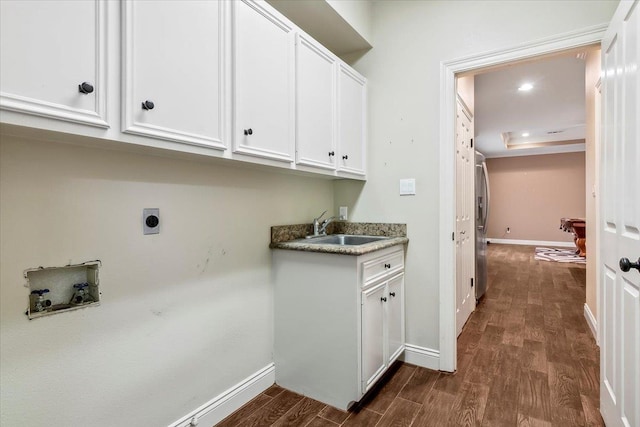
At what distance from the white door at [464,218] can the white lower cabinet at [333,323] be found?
1.01 m

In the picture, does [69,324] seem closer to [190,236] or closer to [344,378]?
[190,236]

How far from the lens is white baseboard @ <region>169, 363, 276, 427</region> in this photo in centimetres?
162

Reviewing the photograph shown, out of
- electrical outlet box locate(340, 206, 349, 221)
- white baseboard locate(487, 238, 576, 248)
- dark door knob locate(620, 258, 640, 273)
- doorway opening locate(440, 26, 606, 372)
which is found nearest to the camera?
dark door knob locate(620, 258, 640, 273)

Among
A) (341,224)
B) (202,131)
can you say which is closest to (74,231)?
(202,131)

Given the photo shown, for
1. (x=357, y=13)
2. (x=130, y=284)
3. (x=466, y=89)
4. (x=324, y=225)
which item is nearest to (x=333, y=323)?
(x=324, y=225)

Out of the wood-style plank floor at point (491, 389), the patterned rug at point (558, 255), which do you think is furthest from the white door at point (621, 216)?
the patterned rug at point (558, 255)

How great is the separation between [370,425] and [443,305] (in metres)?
0.94

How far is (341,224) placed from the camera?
265cm

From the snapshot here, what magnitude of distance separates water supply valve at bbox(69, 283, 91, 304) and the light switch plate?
1947mm

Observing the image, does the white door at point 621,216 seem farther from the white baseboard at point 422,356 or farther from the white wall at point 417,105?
the white baseboard at point 422,356

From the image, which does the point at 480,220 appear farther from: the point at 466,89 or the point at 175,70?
the point at 175,70

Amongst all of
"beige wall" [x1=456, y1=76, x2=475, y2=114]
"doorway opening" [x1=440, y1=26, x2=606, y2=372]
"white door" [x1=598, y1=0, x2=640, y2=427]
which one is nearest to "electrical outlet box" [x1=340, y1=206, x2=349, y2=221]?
"doorway opening" [x1=440, y1=26, x2=606, y2=372]

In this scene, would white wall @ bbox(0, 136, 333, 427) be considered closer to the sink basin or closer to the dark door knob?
the sink basin

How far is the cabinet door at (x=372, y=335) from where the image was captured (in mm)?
1815
